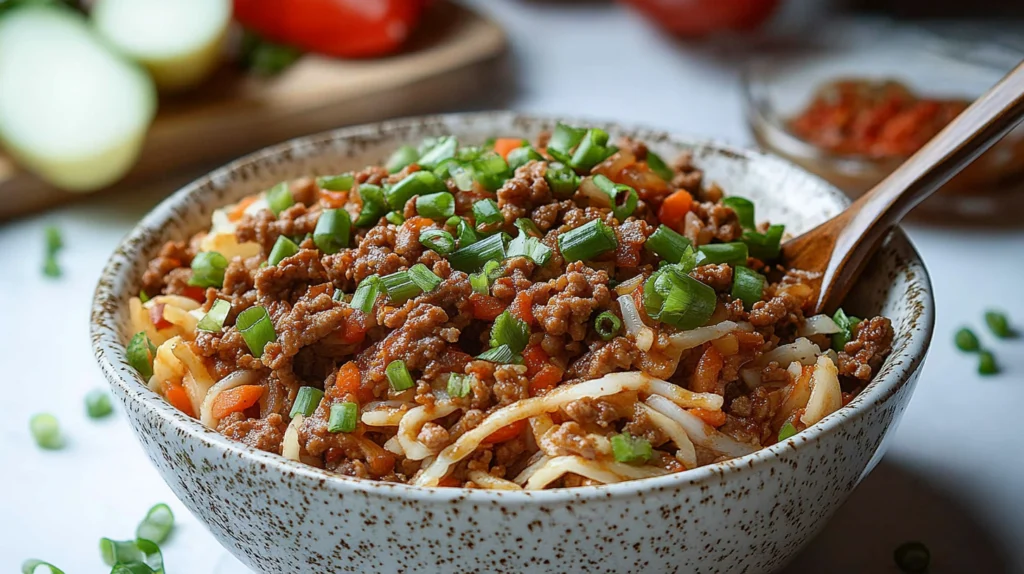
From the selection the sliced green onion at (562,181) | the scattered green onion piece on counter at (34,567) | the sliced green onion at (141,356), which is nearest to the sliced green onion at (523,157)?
the sliced green onion at (562,181)

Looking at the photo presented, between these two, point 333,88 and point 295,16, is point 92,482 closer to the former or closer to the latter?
point 333,88

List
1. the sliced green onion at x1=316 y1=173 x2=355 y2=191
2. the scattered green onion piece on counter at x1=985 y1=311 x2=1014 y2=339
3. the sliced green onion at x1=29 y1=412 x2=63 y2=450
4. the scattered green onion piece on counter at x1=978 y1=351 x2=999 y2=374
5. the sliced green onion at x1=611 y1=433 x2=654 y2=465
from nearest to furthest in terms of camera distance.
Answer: the sliced green onion at x1=611 y1=433 x2=654 y2=465
the sliced green onion at x1=316 y1=173 x2=355 y2=191
the sliced green onion at x1=29 y1=412 x2=63 y2=450
the scattered green onion piece on counter at x1=978 y1=351 x2=999 y2=374
the scattered green onion piece on counter at x1=985 y1=311 x2=1014 y2=339

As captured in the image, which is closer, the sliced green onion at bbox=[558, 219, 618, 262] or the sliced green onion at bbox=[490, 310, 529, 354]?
the sliced green onion at bbox=[490, 310, 529, 354]

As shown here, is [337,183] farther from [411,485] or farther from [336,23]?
[336,23]

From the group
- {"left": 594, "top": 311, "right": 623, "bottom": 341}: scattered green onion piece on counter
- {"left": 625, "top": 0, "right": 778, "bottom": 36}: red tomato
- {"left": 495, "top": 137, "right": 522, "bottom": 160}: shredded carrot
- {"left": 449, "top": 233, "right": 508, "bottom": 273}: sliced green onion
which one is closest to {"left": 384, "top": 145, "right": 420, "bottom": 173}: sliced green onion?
{"left": 495, "top": 137, "right": 522, "bottom": 160}: shredded carrot

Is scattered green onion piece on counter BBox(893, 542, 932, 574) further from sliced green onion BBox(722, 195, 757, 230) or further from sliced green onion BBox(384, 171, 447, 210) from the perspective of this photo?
sliced green onion BBox(384, 171, 447, 210)

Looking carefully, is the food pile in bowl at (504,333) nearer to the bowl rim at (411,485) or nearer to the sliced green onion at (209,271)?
the sliced green onion at (209,271)
